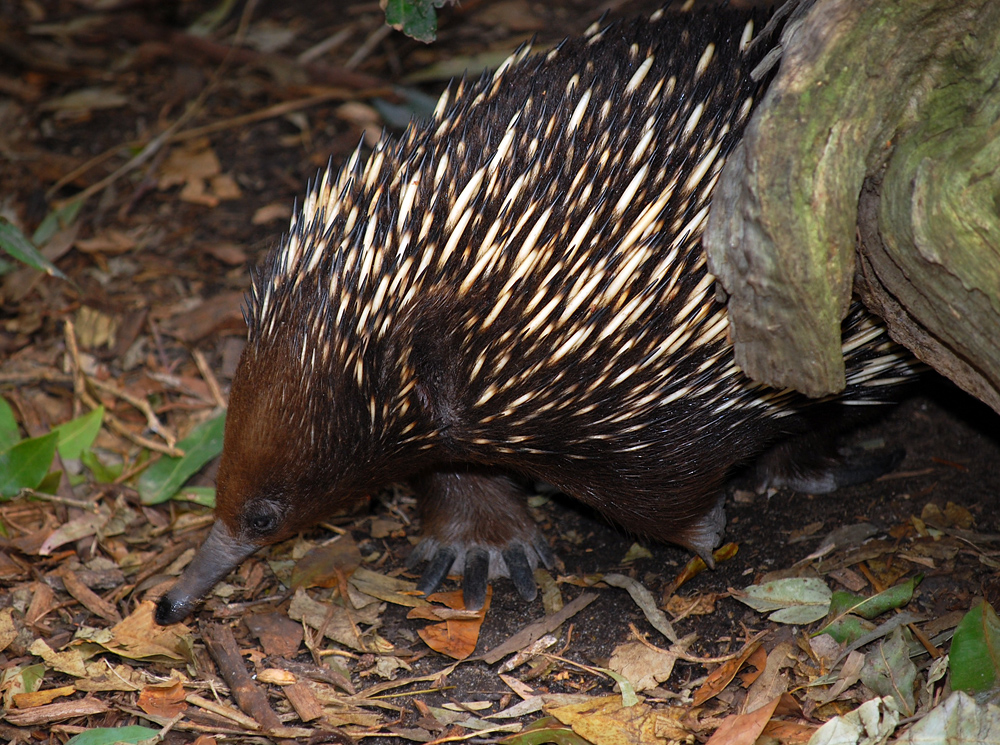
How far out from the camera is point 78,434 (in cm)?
428

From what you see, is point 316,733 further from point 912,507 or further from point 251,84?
point 251,84

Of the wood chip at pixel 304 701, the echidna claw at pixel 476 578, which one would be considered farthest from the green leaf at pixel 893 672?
the wood chip at pixel 304 701

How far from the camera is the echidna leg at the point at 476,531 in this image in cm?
378

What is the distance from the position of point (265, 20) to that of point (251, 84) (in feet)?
1.86

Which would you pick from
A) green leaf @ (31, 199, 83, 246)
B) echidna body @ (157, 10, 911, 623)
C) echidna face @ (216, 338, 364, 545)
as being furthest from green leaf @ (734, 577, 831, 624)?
green leaf @ (31, 199, 83, 246)

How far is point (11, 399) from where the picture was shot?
452cm

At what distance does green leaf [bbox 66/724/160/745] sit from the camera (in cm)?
298

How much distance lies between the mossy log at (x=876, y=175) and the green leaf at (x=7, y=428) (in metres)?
2.99

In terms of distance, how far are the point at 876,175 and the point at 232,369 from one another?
301cm

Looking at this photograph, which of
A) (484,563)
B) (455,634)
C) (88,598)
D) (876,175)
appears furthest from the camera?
(484,563)

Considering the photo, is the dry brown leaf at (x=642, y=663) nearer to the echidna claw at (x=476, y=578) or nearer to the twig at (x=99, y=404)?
the echidna claw at (x=476, y=578)

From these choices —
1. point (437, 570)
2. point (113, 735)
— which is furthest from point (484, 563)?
point (113, 735)

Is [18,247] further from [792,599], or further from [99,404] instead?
[792,599]

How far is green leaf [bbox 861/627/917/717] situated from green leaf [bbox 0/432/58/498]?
9.60 feet
